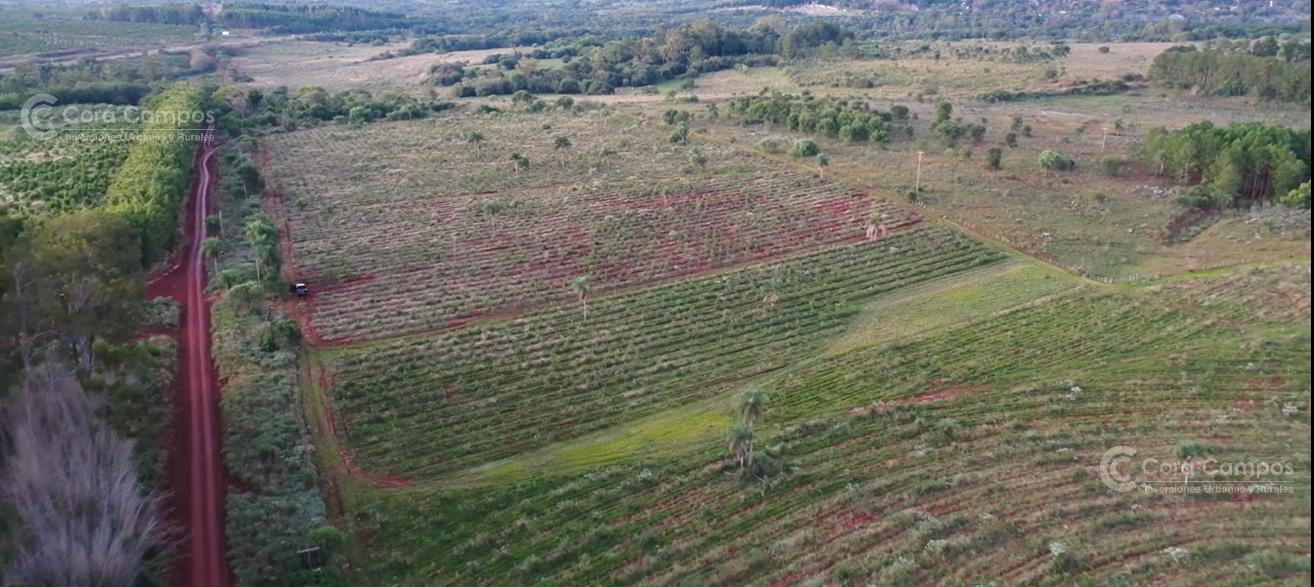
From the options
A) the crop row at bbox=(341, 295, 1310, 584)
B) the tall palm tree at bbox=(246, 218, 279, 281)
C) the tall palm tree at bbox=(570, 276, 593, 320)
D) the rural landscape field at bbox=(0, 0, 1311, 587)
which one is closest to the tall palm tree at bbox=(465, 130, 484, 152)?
the rural landscape field at bbox=(0, 0, 1311, 587)

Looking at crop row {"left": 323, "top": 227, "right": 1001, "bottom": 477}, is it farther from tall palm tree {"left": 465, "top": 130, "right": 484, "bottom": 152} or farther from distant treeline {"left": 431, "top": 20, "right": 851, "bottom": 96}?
distant treeline {"left": 431, "top": 20, "right": 851, "bottom": 96}

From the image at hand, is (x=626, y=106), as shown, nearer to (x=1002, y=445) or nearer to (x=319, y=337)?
(x=319, y=337)

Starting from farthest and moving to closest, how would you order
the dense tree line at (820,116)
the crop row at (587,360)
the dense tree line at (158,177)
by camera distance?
the dense tree line at (820,116), the dense tree line at (158,177), the crop row at (587,360)

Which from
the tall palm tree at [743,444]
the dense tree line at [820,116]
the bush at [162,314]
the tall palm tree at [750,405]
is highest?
the dense tree line at [820,116]

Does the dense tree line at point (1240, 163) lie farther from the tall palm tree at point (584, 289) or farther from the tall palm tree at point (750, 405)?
the tall palm tree at point (750, 405)

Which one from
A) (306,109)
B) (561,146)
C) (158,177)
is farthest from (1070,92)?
(158,177)

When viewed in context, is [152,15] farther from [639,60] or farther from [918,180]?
[918,180]

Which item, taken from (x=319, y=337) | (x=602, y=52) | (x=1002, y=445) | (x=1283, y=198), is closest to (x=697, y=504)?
(x=1002, y=445)

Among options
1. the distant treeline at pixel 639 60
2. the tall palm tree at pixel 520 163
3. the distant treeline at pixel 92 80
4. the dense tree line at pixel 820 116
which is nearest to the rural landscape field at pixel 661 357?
the dense tree line at pixel 820 116
